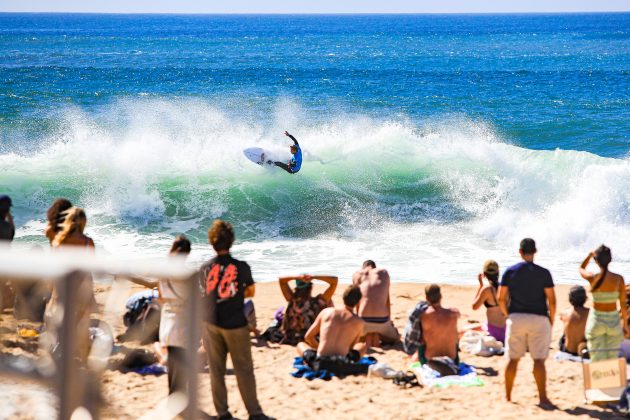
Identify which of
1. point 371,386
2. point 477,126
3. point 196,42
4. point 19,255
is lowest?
point 371,386

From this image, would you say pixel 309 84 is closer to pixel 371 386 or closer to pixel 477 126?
pixel 477 126

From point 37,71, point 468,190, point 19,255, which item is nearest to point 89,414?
point 19,255

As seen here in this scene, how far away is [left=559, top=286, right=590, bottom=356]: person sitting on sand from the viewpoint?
288 inches

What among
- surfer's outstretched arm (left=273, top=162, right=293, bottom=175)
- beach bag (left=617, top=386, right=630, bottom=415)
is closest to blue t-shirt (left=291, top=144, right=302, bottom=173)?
surfer's outstretched arm (left=273, top=162, right=293, bottom=175)

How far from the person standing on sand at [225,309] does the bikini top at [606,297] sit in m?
2.83

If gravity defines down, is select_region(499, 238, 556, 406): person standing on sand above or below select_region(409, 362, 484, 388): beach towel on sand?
above

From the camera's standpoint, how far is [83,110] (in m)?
32.8

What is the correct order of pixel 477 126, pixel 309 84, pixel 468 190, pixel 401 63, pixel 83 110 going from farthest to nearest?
pixel 401 63 → pixel 309 84 → pixel 83 110 → pixel 477 126 → pixel 468 190

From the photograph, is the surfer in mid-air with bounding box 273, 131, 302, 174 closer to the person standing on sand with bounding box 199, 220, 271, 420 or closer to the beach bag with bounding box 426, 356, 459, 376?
the beach bag with bounding box 426, 356, 459, 376

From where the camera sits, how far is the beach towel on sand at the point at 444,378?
7.00 m

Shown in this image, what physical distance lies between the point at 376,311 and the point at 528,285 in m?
2.09

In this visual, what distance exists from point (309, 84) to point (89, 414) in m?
42.5

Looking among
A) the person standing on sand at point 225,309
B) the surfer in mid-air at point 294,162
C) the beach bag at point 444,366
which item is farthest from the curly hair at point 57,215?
the surfer in mid-air at point 294,162

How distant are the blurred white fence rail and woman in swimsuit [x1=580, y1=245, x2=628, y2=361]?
18.1 ft
